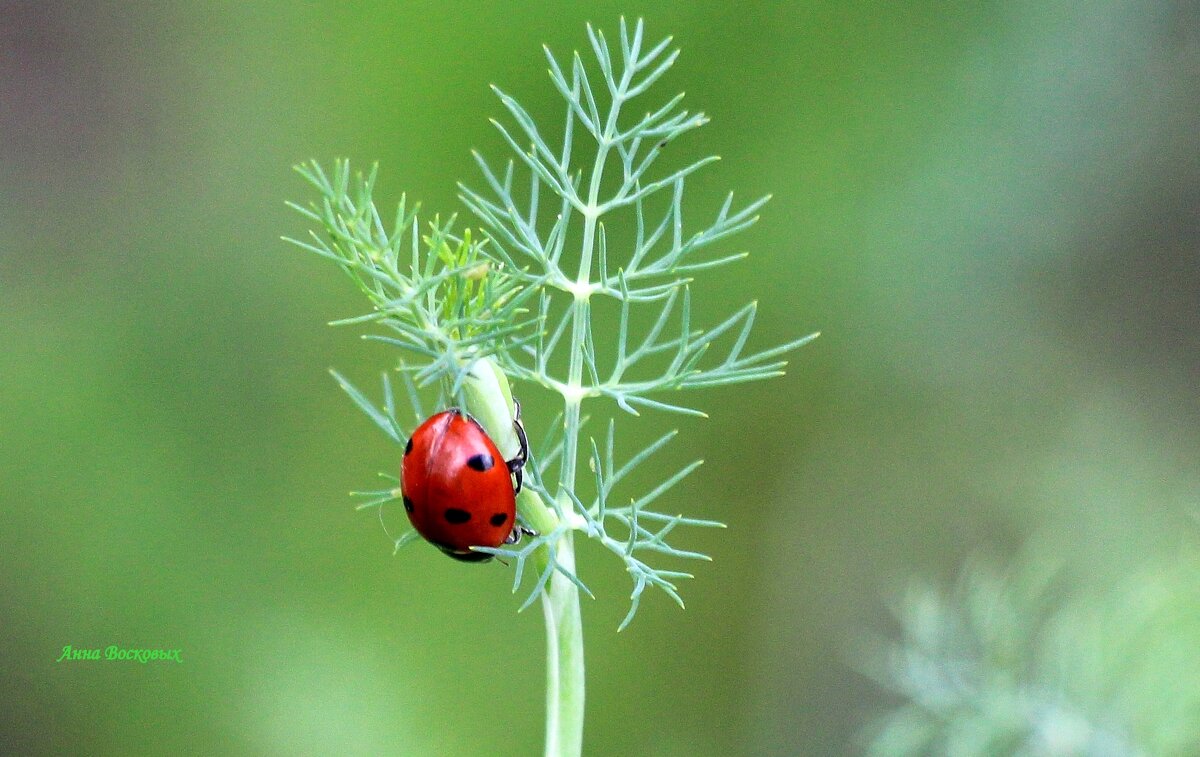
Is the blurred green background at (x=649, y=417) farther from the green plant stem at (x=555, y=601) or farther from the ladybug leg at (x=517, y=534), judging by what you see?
the green plant stem at (x=555, y=601)

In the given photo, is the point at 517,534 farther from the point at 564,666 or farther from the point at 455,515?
the point at 564,666

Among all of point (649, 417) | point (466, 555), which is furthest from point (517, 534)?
point (649, 417)

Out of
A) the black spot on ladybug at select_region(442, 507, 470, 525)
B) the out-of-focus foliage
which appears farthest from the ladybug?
the out-of-focus foliage

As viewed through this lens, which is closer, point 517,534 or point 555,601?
point 555,601

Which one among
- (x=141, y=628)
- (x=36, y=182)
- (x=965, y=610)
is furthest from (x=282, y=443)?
(x=965, y=610)

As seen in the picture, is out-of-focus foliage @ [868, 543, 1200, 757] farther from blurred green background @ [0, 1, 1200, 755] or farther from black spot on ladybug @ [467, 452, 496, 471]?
blurred green background @ [0, 1, 1200, 755]

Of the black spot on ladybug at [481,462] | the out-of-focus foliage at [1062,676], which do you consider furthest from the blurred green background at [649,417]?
the black spot on ladybug at [481,462]

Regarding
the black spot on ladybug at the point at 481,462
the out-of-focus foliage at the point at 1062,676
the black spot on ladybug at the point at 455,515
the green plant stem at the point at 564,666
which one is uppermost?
the black spot on ladybug at the point at 481,462
